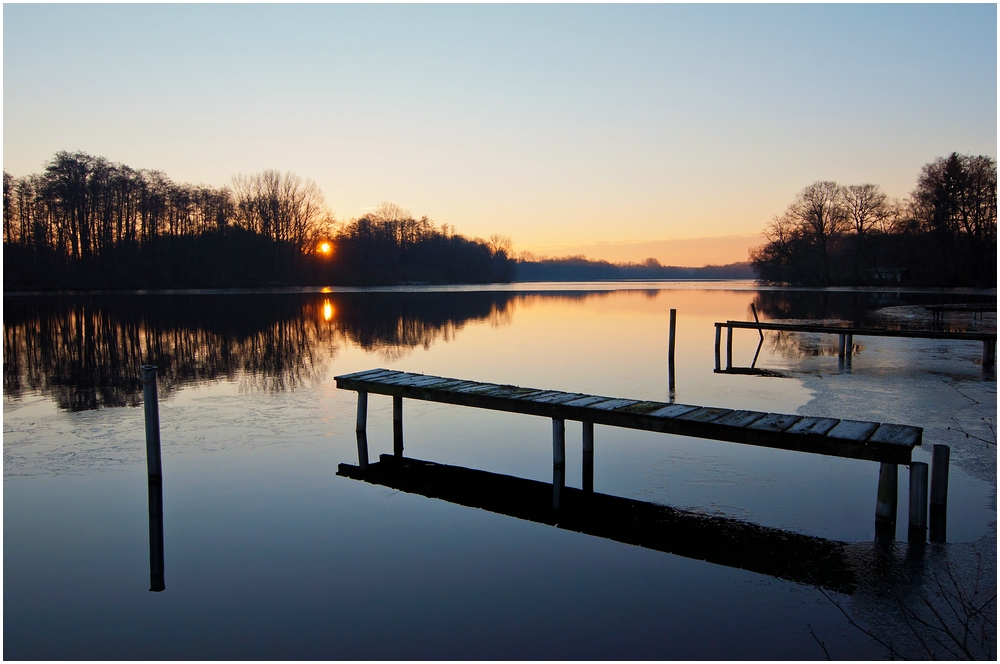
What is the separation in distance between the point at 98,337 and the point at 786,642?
2659 centimetres

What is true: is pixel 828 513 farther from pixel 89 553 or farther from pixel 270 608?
pixel 89 553

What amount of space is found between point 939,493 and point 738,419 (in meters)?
1.84

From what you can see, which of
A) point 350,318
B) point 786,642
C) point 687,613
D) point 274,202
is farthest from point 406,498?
point 274,202

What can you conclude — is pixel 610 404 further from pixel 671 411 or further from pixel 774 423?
pixel 774 423

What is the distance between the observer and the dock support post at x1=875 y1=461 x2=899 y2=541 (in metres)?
6.39

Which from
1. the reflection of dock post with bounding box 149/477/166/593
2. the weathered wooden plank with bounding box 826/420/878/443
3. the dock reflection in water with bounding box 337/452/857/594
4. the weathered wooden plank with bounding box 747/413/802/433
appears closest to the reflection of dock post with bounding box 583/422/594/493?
the dock reflection in water with bounding box 337/452/857/594

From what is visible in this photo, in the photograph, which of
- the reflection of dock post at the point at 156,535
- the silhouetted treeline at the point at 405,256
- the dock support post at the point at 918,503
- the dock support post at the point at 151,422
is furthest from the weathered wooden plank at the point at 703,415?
the silhouetted treeline at the point at 405,256

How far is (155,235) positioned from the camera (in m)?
77.2

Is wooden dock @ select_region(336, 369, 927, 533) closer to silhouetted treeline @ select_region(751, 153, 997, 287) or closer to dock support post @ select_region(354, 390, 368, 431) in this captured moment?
dock support post @ select_region(354, 390, 368, 431)

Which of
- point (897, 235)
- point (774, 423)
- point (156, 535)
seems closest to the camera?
point (156, 535)

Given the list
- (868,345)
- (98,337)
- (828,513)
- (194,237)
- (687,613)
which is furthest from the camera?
(194,237)

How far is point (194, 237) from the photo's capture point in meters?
81.1

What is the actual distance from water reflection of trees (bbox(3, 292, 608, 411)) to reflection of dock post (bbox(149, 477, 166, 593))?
6236mm

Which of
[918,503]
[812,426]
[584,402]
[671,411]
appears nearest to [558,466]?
[584,402]
